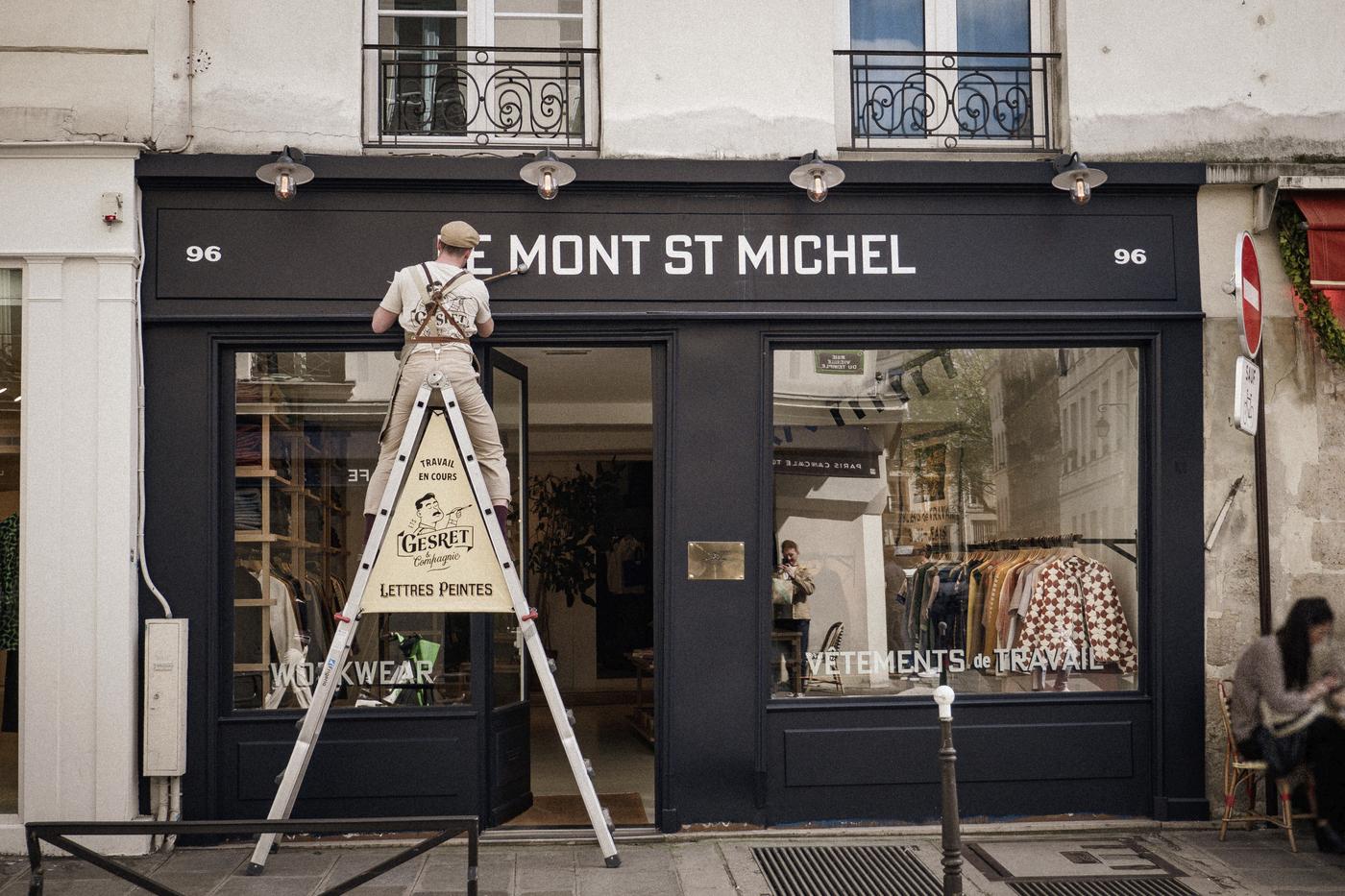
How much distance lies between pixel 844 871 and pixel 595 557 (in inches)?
290

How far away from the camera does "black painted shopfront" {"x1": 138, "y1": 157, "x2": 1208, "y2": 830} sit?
7355 mm

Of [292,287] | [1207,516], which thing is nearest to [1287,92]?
[1207,516]

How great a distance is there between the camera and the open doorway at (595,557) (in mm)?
9648

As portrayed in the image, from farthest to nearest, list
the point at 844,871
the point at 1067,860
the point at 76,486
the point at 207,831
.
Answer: the point at 76,486 < the point at 1067,860 < the point at 844,871 < the point at 207,831

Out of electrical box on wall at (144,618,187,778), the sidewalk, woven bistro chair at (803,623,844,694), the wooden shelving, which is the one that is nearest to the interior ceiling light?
woven bistro chair at (803,623,844,694)

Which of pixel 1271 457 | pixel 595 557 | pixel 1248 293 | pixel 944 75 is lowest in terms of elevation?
pixel 595 557

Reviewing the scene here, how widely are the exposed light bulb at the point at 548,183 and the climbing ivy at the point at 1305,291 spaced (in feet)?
14.6

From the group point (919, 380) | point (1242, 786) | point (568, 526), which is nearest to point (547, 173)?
point (919, 380)

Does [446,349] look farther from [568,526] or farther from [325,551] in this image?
[568,526]

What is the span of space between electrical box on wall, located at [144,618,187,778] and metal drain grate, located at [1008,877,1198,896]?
456cm

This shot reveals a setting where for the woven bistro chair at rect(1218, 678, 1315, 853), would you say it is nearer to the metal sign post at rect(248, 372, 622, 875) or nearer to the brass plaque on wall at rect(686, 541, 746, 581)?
the brass plaque on wall at rect(686, 541, 746, 581)

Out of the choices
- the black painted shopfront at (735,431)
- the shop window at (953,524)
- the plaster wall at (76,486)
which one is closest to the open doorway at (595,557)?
the black painted shopfront at (735,431)

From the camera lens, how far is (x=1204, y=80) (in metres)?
7.83

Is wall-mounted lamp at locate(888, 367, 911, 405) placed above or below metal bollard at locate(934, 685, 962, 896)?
above
